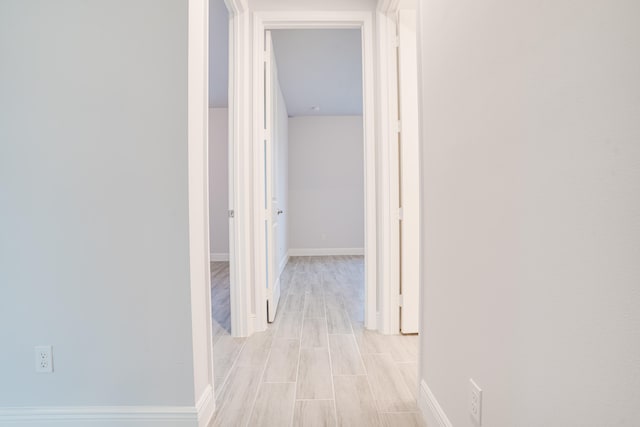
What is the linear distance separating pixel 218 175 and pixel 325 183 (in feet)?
6.59

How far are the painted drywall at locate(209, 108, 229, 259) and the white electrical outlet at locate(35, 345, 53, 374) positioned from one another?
4720 mm

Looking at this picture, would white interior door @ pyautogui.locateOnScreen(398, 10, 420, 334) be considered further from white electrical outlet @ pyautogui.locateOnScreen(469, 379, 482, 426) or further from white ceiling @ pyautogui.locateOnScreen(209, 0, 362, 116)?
white electrical outlet @ pyautogui.locateOnScreen(469, 379, 482, 426)

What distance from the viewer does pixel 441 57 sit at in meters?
1.31

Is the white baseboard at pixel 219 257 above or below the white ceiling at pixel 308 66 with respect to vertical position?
below

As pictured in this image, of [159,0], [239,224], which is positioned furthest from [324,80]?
[159,0]

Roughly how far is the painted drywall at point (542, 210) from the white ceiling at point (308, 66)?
248 cm

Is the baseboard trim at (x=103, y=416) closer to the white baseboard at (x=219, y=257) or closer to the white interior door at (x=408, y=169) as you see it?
the white interior door at (x=408, y=169)

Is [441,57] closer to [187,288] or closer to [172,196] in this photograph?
[172,196]

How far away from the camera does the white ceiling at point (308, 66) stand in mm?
3414

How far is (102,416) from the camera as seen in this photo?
140cm

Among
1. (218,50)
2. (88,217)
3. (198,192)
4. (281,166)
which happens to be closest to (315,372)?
(198,192)

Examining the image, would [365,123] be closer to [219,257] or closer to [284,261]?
[284,261]

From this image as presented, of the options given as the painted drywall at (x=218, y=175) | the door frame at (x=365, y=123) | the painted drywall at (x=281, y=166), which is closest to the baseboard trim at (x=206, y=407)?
the door frame at (x=365, y=123)

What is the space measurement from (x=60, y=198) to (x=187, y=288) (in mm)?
654
